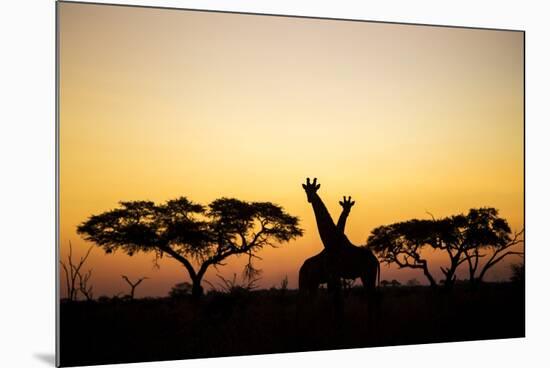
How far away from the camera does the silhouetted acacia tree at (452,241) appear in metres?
8.28

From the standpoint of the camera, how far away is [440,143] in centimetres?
840

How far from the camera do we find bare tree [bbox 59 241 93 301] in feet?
23.9

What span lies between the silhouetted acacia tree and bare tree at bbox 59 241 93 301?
247 cm

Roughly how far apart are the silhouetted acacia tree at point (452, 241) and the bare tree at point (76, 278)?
2470mm

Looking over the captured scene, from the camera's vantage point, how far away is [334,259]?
8094 millimetres

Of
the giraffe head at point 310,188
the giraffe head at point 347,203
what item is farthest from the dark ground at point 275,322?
the giraffe head at point 310,188

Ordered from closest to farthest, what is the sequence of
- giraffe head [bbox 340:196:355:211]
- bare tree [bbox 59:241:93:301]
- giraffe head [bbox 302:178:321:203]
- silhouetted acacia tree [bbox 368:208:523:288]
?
bare tree [bbox 59:241:93:301], giraffe head [bbox 302:178:321:203], giraffe head [bbox 340:196:355:211], silhouetted acacia tree [bbox 368:208:523:288]

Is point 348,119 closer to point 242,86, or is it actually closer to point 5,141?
point 242,86

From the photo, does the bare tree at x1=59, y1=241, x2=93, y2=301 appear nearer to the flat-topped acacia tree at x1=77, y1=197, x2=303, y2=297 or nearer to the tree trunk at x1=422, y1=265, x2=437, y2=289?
the flat-topped acacia tree at x1=77, y1=197, x2=303, y2=297

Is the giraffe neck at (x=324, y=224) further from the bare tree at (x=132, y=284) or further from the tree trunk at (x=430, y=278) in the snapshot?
the bare tree at (x=132, y=284)

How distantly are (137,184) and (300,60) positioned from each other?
5.83 ft

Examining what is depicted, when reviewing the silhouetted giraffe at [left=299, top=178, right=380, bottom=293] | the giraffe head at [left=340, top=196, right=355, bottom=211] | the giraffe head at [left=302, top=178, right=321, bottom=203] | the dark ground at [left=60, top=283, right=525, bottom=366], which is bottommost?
the dark ground at [left=60, top=283, right=525, bottom=366]

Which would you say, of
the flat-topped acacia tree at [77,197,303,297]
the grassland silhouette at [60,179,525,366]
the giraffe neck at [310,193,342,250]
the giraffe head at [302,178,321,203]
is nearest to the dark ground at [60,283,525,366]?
the grassland silhouette at [60,179,525,366]

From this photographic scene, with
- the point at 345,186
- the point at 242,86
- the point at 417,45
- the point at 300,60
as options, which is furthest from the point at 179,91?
the point at 417,45
